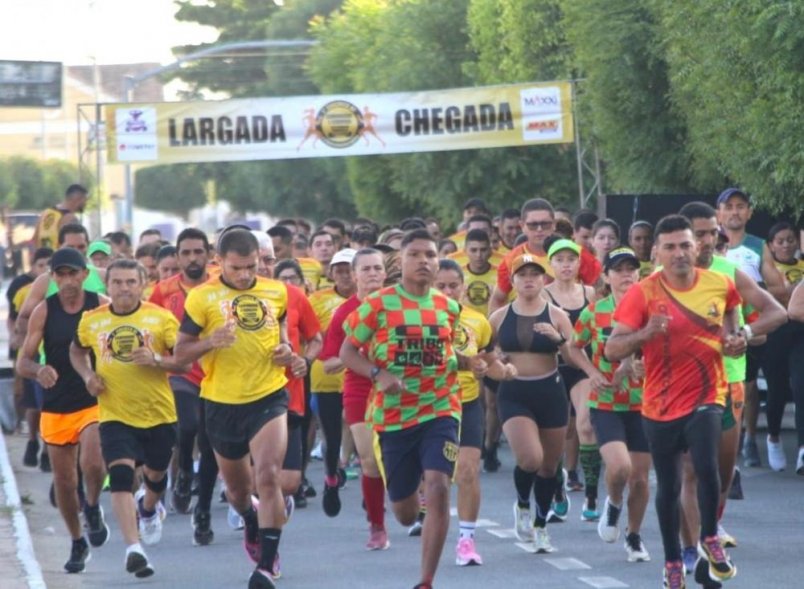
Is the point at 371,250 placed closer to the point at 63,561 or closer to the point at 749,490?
the point at 63,561

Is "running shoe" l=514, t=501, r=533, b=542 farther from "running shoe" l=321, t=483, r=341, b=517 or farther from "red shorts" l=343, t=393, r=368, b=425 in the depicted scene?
"running shoe" l=321, t=483, r=341, b=517

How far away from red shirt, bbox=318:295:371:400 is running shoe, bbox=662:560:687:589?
3.01 meters

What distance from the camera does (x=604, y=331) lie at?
12.3 meters

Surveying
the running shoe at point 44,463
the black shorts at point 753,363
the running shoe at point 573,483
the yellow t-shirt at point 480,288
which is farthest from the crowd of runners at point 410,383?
the running shoe at point 44,463

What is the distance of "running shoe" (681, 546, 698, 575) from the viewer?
10750 mm

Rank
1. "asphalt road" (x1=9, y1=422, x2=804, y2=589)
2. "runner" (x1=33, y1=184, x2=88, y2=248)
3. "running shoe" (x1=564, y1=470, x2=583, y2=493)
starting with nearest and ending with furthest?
"asphalt road" (x1=9, y1=422, x2=804, y2=589) < "running shoe" (x1=564, y1=470, x2=583, y2=493) < "runner" (x1=33, y1=184, x2=88, y2=248)

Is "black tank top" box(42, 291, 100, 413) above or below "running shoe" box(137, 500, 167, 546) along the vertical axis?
above

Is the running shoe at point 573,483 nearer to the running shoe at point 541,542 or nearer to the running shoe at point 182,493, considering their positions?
the running shoe at point 182,493

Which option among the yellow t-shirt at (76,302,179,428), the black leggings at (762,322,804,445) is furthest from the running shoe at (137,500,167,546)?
the black leggings at (762,322,804,445)

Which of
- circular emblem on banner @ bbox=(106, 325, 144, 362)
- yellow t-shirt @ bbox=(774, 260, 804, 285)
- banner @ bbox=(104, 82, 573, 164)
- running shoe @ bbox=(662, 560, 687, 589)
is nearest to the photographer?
running shoe @ bbox=(662, 560, 687, 589)

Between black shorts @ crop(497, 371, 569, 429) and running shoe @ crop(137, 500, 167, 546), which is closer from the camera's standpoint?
black shorts @ crop(497, 371, 569, 429)

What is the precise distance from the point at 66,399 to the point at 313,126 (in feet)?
55.2

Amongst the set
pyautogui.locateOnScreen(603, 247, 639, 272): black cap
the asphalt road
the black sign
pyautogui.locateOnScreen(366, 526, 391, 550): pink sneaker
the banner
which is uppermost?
the black sign

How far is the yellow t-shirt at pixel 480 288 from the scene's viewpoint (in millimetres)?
16750
